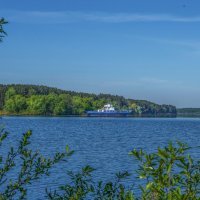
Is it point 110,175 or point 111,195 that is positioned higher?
point 111,195

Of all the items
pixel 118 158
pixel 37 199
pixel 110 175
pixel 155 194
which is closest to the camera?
pixel 155 194

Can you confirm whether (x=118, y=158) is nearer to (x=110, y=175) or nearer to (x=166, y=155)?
(x=110, y=175)

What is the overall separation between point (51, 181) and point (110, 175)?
573 cm

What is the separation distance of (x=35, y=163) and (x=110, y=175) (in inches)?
1109

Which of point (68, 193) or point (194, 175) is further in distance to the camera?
point (68, 193)

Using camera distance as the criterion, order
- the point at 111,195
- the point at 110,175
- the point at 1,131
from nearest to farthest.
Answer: the point at 1,131 → the point at 111,195 → the point at 110,175

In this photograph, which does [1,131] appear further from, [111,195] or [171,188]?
[171,188]

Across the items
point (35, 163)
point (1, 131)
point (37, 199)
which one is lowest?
point (37, 199)

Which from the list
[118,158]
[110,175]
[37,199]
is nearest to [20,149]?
[37,199]

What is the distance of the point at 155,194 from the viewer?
543 cm

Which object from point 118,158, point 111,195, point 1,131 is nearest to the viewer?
point 1,131

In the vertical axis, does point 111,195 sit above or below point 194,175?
below

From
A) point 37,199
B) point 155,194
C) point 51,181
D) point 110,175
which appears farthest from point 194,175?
point 110,175

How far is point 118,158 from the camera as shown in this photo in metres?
47.2
